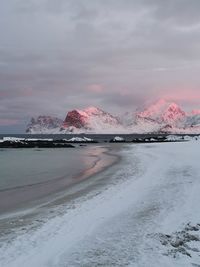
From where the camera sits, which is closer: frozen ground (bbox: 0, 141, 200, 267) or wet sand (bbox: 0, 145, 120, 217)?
frozen ground (bbox: 0, 141, 200, 267)

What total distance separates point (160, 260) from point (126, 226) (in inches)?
113

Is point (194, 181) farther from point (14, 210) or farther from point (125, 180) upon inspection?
point (14, 210)

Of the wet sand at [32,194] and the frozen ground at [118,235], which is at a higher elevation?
the frozen ground at [118,235]

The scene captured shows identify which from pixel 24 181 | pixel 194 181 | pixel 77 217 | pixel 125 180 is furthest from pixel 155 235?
pixel 24 181

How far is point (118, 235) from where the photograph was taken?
9547 millimetres

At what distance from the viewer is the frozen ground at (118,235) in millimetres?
7727

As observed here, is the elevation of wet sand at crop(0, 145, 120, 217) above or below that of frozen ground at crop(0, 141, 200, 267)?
below

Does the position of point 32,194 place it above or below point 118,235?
below

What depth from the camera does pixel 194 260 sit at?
24.7 ft

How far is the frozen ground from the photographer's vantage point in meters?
7.73

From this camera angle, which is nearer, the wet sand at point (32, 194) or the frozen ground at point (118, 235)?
the frozen ground at point (118, 235)

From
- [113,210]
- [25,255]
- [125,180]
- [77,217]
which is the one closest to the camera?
[25,255]

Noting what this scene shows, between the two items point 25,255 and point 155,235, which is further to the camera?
point 155,235

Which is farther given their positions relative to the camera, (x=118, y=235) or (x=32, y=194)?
(x=32, y=194)
